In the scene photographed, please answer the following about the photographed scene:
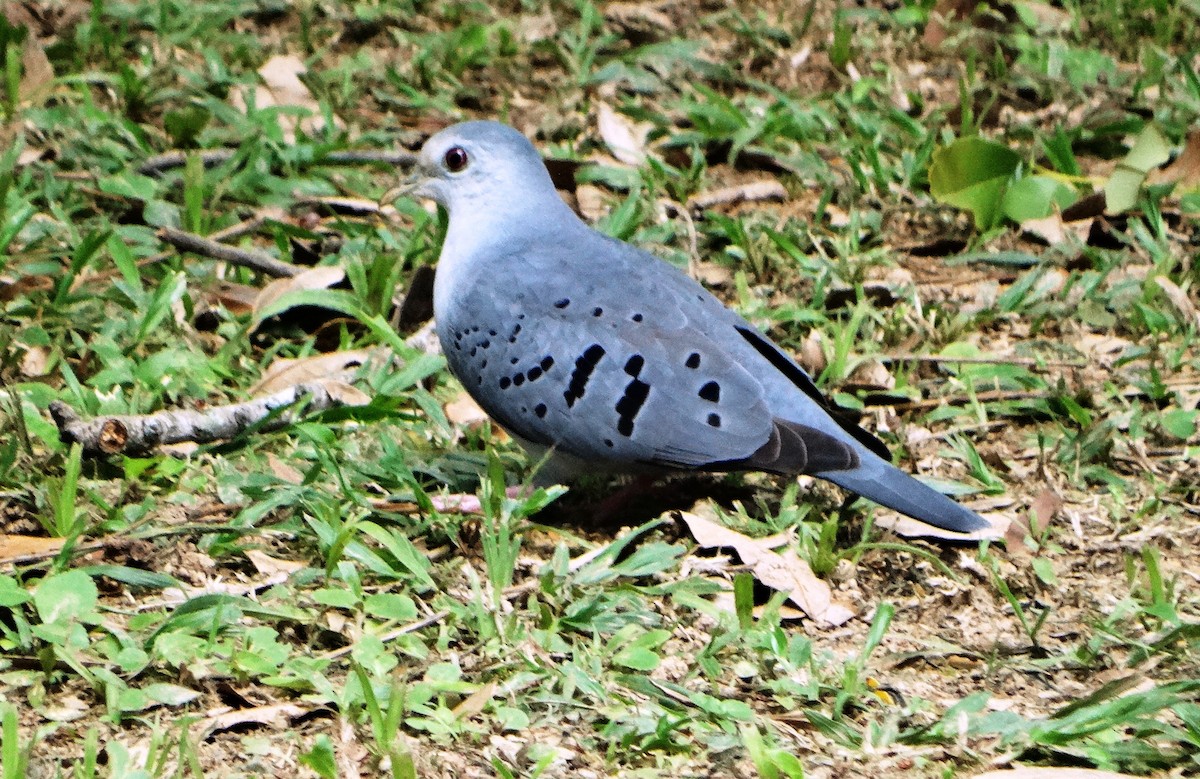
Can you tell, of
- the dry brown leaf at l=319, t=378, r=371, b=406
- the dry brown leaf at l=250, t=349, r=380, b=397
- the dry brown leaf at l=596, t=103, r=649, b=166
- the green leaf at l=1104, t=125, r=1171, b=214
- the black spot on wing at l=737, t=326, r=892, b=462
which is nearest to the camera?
the black spot on wing at l=737, t=326, r=892, b=462

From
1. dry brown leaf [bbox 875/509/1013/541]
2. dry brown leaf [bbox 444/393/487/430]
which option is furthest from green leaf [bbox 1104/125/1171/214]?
dry brown leaf [bbox 444/393/487/430]

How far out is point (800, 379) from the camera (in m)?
4.30

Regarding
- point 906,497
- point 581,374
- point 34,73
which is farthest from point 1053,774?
point 34,73

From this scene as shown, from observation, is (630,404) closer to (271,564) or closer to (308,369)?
(271,564)

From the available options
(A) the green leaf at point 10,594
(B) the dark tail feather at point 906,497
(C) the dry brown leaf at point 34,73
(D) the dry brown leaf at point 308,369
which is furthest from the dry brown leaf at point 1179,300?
(C) the dry brown leaf at point 34,73

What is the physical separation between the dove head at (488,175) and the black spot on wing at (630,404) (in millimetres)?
859

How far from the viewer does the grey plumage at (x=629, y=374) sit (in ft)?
12.8

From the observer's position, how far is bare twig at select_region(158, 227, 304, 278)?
529 cm

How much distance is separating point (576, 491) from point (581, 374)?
1.79 ft

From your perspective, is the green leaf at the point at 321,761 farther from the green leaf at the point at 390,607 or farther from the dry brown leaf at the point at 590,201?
the dry brown leaf at the point at 590,201

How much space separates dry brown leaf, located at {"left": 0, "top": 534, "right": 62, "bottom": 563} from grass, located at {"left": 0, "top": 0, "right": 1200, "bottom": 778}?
Result: 0.04ft

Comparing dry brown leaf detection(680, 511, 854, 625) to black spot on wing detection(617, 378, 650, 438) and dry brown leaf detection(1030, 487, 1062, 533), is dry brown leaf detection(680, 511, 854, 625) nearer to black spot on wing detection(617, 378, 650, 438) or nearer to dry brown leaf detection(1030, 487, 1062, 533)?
black spot on wing detection(617, 378, 650, 438)

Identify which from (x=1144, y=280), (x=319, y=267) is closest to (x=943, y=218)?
(x=1144, y=280)

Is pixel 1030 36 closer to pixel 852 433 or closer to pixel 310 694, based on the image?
pixel 852 433
